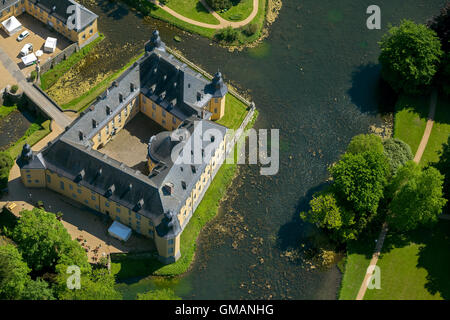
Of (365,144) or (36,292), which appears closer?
(36,292)

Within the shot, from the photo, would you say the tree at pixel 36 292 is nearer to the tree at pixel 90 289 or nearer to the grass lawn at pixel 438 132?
the tree at pixel 90 289

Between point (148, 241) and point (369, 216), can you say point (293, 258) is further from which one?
point (148, 241)

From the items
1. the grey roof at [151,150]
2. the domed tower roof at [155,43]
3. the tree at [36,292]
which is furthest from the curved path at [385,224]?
the domed tower roof at [155,43]

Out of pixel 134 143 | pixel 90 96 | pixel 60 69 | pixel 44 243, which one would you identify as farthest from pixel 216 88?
pixel 44 243

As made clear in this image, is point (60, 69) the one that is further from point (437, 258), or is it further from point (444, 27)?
point (437, 258)

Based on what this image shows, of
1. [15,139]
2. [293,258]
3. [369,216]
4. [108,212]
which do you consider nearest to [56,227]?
[108,212]
